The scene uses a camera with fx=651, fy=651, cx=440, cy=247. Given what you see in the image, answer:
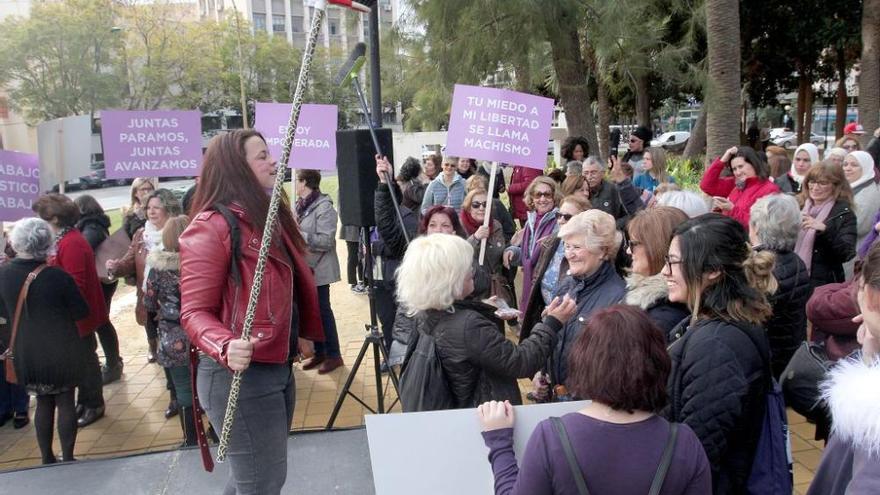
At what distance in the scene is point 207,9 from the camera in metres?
69.5

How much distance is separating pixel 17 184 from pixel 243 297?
390 cm

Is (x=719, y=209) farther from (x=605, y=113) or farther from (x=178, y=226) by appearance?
(x=605, y=113)

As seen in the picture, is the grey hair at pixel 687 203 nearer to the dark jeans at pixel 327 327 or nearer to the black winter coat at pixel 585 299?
the black winter coat at pixel 585 299

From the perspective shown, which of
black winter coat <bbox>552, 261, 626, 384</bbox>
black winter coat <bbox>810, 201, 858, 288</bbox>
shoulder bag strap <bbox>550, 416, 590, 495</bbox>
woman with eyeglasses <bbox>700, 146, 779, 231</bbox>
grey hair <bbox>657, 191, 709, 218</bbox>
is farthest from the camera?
woman with eyeglasses <bbox>700, 146, 779, 231</bbox>

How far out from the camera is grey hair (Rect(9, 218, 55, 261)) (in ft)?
12.6

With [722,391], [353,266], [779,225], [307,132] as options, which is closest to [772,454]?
[722,391]

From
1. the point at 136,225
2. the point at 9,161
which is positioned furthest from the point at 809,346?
the point at 9,161

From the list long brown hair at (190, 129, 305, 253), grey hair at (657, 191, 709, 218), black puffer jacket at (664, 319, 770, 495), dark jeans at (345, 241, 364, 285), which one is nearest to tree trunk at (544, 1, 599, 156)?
dark jeans at (345, 241, 364, 285)

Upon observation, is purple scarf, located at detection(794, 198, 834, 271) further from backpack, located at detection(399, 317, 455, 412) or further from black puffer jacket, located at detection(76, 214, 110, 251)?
black puffer jacket, located at detection(76, 214, 110, 251)

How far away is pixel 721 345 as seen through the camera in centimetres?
191

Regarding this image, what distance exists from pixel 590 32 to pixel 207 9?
69841 mm

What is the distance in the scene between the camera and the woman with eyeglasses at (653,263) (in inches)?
92.0

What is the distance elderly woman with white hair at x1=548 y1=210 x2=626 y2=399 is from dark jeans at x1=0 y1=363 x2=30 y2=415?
415 centimetres

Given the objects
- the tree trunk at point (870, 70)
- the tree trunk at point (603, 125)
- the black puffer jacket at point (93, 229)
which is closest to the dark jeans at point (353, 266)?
the black puffer jacket at point (93, 229)
